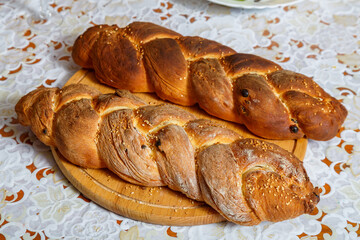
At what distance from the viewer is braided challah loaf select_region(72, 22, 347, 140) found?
1742mm

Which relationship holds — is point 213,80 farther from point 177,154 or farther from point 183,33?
point 183,33

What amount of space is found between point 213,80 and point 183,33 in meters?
0.76

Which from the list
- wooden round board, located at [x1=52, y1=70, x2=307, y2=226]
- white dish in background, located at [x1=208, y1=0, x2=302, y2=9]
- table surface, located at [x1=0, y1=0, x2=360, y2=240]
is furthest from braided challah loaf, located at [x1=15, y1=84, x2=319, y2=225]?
white dish in background, located at [x1=208, y1=0, x2=302, y2=9]

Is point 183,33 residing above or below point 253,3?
below

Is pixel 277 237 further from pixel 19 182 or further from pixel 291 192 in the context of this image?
pixel 19 182

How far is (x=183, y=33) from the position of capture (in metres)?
2.46

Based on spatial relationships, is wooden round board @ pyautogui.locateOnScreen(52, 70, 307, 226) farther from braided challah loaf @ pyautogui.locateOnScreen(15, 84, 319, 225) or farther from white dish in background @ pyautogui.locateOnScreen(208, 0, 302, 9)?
white dish in background @ pyautogui.locateOnScreen(208, 0, 302, 9)

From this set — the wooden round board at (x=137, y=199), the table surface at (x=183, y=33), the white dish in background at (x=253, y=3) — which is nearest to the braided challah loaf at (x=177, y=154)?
the wooden round board at (x=137, y=199)

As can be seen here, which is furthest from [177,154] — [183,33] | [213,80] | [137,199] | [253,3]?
[253,3]

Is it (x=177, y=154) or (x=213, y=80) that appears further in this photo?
(x=213, y=80)

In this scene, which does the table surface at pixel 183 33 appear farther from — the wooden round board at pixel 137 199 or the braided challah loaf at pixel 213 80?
the braided challah loaf at pixel 213 80

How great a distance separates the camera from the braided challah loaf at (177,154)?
1435 millimetres

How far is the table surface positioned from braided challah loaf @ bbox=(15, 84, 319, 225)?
0.18m

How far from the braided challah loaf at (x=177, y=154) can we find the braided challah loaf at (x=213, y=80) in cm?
20
